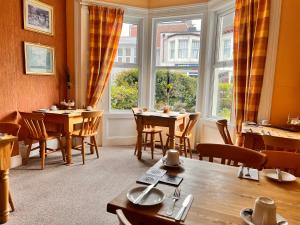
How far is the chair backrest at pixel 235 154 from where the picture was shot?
4.83 ft

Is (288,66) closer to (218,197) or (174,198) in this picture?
(218,197)

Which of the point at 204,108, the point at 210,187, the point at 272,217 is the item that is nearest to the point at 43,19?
the point at 204,108

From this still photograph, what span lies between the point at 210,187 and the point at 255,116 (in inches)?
82.9

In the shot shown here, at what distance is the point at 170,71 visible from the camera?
4.46 meters

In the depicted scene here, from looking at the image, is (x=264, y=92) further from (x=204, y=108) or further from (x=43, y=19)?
(x=43, y=19)

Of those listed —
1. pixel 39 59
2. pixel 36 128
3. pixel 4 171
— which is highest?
pixel 39 59

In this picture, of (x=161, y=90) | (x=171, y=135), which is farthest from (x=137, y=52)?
(x=171, y=135)

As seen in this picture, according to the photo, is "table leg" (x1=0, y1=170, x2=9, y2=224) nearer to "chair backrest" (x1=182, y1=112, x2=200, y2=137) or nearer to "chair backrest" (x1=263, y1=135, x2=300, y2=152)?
"chair backrest" (x1=263, y1=135, x2=300, y2=152)

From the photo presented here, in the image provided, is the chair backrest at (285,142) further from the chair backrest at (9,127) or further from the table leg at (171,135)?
the chair backrest at (9,127)

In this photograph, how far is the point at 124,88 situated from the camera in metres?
4.53

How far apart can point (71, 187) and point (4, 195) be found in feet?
2.66


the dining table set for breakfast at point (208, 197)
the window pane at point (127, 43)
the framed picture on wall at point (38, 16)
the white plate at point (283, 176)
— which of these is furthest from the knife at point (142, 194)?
the window pane at point (127, 43)

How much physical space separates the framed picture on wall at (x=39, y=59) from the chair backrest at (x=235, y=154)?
296 centimetres

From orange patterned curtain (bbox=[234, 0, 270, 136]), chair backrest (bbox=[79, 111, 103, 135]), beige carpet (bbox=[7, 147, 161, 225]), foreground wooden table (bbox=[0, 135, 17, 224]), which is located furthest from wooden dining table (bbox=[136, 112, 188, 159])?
foreground wooden table (bbox=[0, 135, 17, 224])
